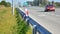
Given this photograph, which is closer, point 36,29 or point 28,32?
point 36,29

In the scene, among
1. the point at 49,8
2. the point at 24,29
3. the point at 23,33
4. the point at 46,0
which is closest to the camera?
the point at 23,33

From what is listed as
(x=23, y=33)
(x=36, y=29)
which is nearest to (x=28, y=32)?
(x=23, y=33)

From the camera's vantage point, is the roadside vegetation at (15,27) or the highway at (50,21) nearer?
the roadside vegetation at (15,27)

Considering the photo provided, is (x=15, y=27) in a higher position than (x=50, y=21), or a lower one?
higher

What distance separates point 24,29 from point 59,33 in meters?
1.77

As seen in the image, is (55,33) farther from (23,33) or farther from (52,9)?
(52,9)

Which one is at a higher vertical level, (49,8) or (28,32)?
(28,32)

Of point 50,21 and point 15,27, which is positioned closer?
point 15,27

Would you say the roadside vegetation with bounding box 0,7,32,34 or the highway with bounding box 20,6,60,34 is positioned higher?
the roadside vegetation with bounding box 0,7,32,34

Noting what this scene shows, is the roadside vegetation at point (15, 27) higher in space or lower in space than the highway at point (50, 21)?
higher

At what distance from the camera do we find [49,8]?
2002 inches

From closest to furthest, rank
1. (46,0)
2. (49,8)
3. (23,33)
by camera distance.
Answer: (23,33) < (49,8) < (46,0)

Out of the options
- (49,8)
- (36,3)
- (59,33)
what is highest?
(59,33)

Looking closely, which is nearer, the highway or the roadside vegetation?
the roadside vegetation
